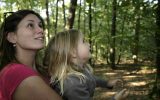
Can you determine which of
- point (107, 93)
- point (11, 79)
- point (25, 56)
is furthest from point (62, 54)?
point (107, 93)

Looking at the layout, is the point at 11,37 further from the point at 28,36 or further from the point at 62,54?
the point at 62,54

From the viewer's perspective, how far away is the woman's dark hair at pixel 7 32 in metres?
2.53

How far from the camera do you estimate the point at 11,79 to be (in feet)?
7.12

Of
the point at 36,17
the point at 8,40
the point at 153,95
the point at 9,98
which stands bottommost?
the point at 153,95

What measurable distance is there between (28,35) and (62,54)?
0.34 metres

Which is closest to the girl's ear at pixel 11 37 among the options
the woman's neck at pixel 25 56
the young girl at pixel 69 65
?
the woman's neck at pixel 25 56

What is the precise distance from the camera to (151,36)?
568cm

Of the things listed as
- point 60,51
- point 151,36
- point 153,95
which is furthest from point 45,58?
point 153,95

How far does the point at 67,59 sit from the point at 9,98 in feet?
2.13

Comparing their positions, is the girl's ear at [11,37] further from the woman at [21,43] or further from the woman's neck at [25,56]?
the woman's neck at [25,56]

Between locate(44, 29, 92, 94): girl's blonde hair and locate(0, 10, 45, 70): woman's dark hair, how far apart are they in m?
0.33

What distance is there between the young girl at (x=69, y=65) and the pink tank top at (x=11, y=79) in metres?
0.34

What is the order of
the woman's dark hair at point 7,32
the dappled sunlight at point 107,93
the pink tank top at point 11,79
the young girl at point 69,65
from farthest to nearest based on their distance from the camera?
the dappled sunlight at point 107,93
the woman's dark hair at point 7,32
the young girl at point 69,65
the pink tank top at point 11,79

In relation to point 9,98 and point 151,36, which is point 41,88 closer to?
point 9,98
